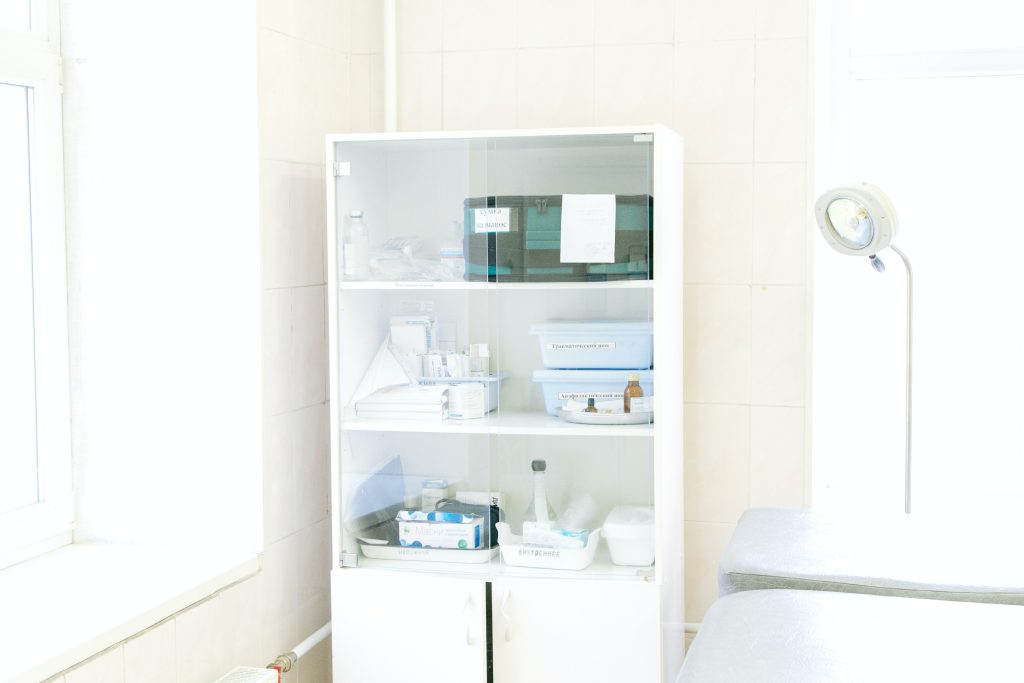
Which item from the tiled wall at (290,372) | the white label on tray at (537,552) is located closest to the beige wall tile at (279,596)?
the tiled wall at (290,372)

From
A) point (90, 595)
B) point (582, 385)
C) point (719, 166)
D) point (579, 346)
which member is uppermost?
point (719, 166)

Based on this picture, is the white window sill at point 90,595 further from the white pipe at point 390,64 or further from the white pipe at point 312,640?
the white pipe at point 390,64

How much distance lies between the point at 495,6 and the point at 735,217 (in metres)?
0.93

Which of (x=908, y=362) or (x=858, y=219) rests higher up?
(x=858, y=219)

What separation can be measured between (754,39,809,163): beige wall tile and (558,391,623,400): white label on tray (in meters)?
0.81

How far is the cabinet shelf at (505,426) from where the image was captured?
8.55 ft

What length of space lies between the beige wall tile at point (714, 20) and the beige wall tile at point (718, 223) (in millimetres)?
359

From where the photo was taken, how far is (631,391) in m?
2.62

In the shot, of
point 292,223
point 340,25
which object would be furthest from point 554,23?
point 292,223

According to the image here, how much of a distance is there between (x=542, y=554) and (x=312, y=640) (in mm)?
693

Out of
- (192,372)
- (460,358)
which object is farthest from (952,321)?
(192,372)

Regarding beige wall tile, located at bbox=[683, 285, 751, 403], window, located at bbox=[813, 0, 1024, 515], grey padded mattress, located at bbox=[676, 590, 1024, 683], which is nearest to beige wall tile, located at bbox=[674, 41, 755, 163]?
window, located at bbox=[813, 0, 1024, 515]

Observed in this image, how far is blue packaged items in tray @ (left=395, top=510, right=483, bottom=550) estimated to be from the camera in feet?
8.82

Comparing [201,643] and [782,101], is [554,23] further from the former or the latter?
[201,643]
